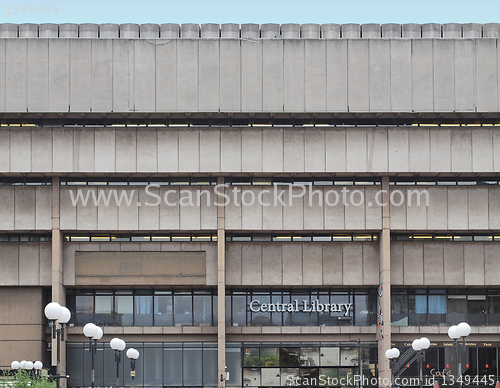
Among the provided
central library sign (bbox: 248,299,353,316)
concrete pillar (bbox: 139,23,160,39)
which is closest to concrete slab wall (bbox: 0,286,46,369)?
central library sign (bbox: 248,299,353,316)

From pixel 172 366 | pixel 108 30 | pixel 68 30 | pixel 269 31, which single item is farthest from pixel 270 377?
pixel 68 30

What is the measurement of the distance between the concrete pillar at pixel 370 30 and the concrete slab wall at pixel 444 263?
40.7 ft

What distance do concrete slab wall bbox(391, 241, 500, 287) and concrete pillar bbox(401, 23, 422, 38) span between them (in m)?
12.4

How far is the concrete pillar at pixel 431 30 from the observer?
4525 centimetres

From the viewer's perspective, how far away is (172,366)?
152 ft

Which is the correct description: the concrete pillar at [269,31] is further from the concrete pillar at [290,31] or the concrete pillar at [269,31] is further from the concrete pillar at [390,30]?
the concrete pillar at [390,30]

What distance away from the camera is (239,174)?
4512 cm

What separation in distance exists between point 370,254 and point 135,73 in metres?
17.5

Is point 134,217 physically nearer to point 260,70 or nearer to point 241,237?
point 241,237

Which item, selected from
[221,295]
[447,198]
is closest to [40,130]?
[221,295]

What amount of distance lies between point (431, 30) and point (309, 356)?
2081 centimetres

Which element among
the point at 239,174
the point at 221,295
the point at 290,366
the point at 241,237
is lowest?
the point at 290,366

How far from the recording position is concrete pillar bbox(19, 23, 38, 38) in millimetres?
44938

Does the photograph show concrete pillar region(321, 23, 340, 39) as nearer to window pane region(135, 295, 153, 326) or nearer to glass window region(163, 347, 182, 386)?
window pane region(135, 295, 153, 326)
